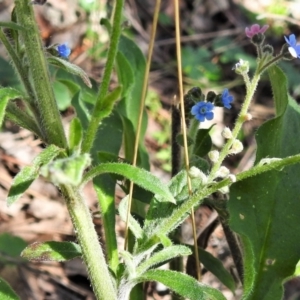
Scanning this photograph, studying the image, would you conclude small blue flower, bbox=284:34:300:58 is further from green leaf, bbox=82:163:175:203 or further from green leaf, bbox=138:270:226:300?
green leaf, bbox=138:270:226:300

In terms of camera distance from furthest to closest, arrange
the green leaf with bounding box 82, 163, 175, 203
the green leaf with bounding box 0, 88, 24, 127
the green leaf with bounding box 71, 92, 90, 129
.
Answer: the green leaf with bounding box 71, 92, 90, 129 < the green leaf with bounding box 82, 163, 175, 203 < the green leaf with bounding box 0, 88, 24, 127

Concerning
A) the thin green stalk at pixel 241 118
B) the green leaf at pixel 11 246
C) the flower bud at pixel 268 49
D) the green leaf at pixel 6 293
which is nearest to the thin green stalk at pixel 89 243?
the green leaf at pixel 6 293

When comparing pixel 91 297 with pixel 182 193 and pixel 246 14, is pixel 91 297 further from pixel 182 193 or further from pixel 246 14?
pixel 246 14

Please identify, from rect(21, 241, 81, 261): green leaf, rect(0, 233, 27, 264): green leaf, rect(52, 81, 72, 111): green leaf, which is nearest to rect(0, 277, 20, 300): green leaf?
rect(21, 241, 81, 261): green leaf

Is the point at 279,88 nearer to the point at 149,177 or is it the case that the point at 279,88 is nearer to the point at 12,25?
the point at 149,177

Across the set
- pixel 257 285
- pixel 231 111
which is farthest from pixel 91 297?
pixel 231 111
